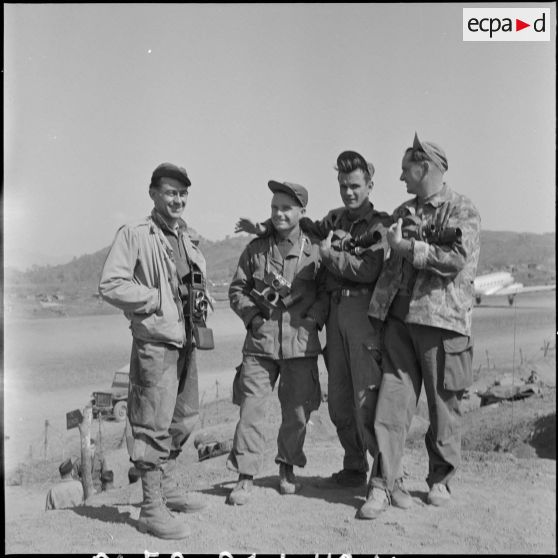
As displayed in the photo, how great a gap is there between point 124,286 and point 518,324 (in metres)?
25.5

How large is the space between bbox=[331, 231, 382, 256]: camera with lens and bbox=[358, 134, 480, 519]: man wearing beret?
0.16 metres

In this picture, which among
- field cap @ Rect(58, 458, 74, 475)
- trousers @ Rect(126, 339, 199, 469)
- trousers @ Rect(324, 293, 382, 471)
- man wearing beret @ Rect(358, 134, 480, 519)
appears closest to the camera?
trousers @ Rect(126, 339, 199, 469)

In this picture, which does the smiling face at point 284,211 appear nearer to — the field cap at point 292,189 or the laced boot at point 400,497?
the field cap at point 292,189

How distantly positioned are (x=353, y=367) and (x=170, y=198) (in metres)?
1.68

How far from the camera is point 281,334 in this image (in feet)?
15.4

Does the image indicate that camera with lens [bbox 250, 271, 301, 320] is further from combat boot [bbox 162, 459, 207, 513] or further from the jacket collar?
combat boot [bbox 162, 459, 207, 513]

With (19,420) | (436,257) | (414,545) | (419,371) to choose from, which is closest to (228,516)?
(414,545)

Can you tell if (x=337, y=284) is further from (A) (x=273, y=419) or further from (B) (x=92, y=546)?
(A) (x=273, y=419)

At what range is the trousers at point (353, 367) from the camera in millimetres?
4516

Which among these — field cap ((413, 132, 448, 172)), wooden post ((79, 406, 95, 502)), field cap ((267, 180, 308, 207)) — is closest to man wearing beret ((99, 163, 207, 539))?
field cap ((267, 180, 308, 207))

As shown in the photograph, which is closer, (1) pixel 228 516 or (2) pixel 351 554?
(2) pixel 351 554

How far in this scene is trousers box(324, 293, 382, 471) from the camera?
452cm

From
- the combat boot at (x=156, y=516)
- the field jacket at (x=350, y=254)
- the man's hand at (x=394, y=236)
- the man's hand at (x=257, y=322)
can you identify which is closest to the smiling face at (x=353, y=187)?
the field jacket at (x=350, y=254)

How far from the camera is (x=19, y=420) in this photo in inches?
654
